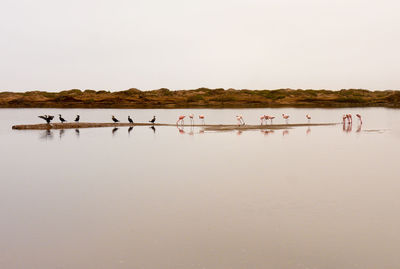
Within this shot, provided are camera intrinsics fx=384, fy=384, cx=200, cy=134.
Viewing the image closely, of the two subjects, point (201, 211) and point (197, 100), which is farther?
point (197, 100)

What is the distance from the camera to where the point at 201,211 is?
9.22 m

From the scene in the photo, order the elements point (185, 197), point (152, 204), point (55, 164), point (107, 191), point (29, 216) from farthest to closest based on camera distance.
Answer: point (55, 164)
point (107, 191)
point (185, 197)
point (152, 204)
point (29, 216)

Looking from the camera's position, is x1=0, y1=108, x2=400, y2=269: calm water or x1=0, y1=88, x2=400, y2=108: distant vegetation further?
x1=0, y1=88, x2=400, y2=108: distant vegetation

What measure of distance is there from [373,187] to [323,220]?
3832 mm

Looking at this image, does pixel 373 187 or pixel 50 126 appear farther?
pixel 50 126

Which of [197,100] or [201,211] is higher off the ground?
[197,100]

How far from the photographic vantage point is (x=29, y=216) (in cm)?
901

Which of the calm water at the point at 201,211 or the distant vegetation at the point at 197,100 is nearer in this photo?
the calm water at the point at 201,211

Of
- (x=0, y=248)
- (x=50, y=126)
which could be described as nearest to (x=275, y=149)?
(x=0, y=248)

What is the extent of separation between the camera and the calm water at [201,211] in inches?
266

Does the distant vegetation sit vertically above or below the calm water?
above

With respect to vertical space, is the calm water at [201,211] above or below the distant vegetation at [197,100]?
below

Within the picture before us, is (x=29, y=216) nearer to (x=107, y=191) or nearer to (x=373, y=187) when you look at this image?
(x=107, y=191)

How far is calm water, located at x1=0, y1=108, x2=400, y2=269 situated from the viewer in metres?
6.76
